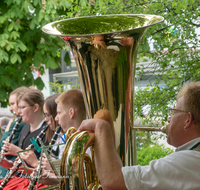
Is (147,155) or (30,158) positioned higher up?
(30,158)

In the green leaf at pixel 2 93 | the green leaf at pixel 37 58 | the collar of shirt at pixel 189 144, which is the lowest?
the green leaf at pixel 2 93

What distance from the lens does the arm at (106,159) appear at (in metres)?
1.04

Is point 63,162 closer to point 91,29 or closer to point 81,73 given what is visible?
point 81,73

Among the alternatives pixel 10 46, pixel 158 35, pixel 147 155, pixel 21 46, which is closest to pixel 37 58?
pixel 21 46

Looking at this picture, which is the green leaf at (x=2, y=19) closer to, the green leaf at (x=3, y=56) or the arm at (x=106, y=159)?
the green leaf at (x=3, y=56)

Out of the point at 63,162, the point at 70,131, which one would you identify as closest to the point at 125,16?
the point at 70,131

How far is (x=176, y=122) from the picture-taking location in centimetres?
129

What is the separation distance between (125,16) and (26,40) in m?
2.73

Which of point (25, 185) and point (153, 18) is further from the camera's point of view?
point (25, 185)

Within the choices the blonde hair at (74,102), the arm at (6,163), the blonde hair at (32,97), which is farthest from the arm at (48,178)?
the blonde hair at (32,97)

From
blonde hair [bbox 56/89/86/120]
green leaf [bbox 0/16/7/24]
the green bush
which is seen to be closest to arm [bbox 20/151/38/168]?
blonde hair [bbox 56/89/86/120]

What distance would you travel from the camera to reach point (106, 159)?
1.05m

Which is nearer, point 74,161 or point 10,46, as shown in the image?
point 74,161

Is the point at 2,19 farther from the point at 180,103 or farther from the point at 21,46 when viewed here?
the point at 180,103
